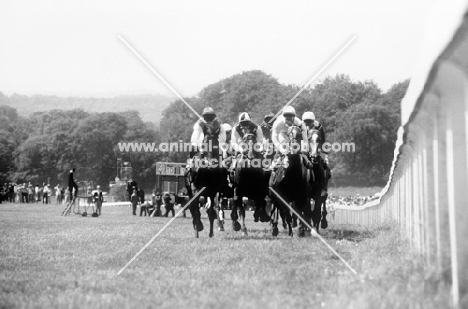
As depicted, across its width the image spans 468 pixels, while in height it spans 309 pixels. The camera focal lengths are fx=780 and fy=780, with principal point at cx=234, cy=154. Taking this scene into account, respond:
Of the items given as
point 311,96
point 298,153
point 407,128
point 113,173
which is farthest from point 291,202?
point 113,173

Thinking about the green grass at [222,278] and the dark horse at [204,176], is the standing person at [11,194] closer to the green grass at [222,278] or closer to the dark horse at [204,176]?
the dark horse at [204,176]

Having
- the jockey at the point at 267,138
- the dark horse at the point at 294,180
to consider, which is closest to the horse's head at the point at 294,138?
the dark horse at the point at 294,180

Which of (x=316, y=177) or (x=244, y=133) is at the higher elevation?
(x=244, y=133)

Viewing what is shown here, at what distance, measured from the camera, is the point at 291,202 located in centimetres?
1653

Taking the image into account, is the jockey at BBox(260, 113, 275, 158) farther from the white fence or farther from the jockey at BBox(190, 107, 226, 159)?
the white fence

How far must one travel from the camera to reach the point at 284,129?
16.0 m

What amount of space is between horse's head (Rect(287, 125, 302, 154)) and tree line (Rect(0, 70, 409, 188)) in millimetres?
68407

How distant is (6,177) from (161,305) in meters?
111

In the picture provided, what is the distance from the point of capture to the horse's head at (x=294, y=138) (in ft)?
48.5

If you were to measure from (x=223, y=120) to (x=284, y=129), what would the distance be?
9909cm

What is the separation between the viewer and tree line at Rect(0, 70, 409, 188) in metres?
86.5

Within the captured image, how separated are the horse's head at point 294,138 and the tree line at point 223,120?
68.4 meters

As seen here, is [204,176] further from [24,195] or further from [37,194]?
[37,194]

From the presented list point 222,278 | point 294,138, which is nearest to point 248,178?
point 294,138
